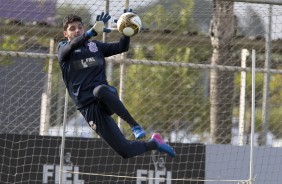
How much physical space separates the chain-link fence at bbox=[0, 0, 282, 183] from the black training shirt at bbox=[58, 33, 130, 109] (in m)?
2.52

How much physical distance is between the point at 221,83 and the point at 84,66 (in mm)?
4436

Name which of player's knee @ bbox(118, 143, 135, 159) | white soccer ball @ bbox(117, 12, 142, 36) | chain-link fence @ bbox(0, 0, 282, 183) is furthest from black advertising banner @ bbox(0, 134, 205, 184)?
white soccer ball @ bbox(117, 12, 142, 36)

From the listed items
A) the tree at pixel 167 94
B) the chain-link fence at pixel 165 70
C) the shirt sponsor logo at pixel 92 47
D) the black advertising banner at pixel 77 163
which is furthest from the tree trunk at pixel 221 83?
the shirt sponsor logo at pixel 92 47

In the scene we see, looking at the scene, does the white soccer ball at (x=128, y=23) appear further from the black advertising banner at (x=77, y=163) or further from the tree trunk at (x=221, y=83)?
the tree trunk at (x=221, y=83)

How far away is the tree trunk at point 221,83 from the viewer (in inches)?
497

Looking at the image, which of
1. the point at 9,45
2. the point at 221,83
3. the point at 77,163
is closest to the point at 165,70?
the point at 221,83

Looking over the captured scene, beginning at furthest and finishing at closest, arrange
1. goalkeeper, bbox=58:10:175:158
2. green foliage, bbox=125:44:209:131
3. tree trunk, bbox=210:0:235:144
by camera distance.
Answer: green foliage, bbox=125:44:209:131 < tree trunk, bbox=210:0:235:144 < goalkeeper, bbox=58:10:175:158

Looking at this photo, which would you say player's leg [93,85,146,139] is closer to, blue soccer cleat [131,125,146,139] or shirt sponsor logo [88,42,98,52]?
blue soccer cleat [131,125,146,139]

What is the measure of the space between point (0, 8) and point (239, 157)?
3.49 m

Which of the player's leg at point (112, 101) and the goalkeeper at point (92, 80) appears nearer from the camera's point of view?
the player's leg at point (112, 101)

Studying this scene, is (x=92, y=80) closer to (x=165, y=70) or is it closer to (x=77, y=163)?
(x=77, y=163)

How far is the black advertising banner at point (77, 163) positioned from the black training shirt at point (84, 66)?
2559 mm

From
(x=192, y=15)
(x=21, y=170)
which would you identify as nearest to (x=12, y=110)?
(x=21, y=170)

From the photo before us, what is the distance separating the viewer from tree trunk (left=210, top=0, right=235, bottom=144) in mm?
12633
